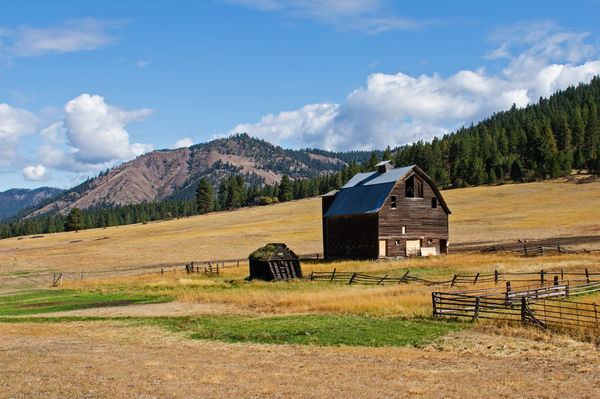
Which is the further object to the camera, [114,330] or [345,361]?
[114,330]

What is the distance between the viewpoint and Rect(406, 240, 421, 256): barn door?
5319 centimetres

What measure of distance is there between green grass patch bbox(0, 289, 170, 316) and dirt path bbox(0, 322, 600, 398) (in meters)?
12.9

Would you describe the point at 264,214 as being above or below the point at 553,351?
above

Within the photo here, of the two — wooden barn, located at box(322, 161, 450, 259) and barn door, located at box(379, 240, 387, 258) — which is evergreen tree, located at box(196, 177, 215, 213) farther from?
barn door, located at box(379, 240, 387, 258)

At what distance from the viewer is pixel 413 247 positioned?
176 feet

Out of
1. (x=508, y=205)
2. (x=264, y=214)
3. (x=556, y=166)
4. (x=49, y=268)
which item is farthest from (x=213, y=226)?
(x=556, y=166)

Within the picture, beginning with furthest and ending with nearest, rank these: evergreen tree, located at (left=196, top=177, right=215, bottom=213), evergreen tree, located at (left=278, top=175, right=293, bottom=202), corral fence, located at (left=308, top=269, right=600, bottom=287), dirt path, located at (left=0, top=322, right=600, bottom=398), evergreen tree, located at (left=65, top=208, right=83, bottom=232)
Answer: evergreen tree, located at (left=278, top=175, right=293, bottom=202)
evergreen tree, located at (left=196, top=177, right=215, bottom=213)
evergreen tree, located at (left=65, top=208, right=83, bottom=232)
corral fence, located at (left=308, top=269, right=600, bottom=287)
dirt path, located at (left=0, top=322, right=600, bottom=398)

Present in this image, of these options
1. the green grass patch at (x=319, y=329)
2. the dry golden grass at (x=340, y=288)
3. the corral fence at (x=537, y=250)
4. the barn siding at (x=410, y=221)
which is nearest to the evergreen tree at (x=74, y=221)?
the dry golden grass at (x=340, y=288)

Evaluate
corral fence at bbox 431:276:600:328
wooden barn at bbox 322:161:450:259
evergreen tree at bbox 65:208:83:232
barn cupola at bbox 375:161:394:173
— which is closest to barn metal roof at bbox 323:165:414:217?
wooden barn at bbox 322:161:450:259

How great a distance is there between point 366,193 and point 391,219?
191 inches

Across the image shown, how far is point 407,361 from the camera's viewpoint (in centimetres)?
1520

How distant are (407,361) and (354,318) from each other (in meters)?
8.04

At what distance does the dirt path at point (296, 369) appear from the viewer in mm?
12070

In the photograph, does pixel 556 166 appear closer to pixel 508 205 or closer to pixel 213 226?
pixel 508 205
